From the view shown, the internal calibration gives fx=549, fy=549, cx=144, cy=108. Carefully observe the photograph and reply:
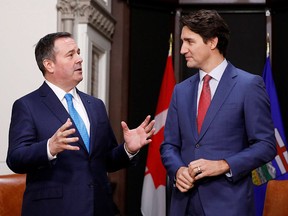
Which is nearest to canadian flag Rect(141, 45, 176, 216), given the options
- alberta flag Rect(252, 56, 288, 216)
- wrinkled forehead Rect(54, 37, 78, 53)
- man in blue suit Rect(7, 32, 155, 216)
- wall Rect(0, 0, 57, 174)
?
alberta flag Rect(252, 56, 288, 216)

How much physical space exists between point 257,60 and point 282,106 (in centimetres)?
44

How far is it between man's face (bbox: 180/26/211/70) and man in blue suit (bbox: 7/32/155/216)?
35 centimetres

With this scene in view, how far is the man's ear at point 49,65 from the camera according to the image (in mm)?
2529

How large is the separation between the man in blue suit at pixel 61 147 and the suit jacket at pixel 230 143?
242 millimetres

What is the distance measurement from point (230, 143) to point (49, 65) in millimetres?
909

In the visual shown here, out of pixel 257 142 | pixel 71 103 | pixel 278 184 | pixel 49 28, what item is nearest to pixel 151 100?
pixel 49 28

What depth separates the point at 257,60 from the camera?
4570mm

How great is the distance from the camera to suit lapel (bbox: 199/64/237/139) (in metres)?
2.26

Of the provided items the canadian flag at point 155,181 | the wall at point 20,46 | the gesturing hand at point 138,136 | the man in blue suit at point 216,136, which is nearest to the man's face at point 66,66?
the gesturing hand at point 138,136

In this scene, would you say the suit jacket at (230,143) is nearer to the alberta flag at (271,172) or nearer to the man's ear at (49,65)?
the man's ear at (49,65)

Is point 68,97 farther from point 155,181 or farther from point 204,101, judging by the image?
point 155,181

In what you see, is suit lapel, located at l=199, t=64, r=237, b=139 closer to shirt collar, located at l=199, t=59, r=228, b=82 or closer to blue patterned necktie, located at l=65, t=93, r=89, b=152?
shirt collar, located at l=199, t=59, r=228, b=82

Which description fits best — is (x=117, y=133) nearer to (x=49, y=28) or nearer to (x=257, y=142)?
(x=49, y=28)

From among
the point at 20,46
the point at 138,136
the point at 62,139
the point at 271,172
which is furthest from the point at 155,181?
the point at 62,139
